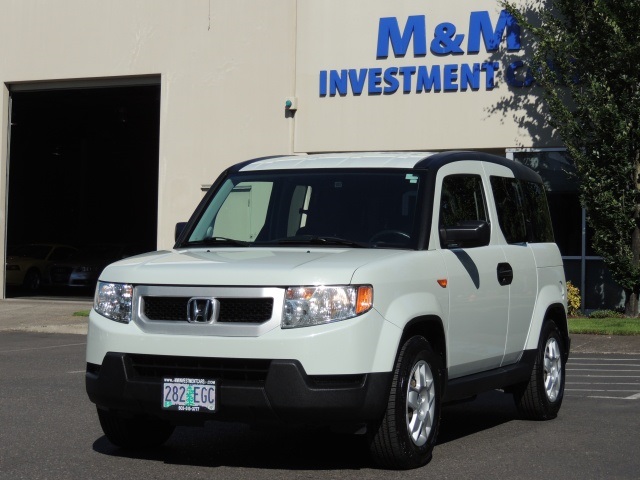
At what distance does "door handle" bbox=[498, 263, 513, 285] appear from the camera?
872 cm

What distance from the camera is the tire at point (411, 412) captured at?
7051 mm

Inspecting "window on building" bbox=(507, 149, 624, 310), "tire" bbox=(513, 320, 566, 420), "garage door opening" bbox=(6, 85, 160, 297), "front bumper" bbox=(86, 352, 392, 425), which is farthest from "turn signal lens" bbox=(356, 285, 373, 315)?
"garage door opening" bbox=(6, 85, 160, 297)

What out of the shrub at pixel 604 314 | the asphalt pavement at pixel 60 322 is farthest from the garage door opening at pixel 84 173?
the shrub at pixel 604 314

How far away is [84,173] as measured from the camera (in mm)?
52562

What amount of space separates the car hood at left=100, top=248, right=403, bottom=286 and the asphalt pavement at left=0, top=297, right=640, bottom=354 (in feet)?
33.0

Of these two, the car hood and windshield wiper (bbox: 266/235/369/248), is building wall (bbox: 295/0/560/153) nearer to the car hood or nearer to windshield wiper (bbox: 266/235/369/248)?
windshield wiper (bbox: 266/235/369/248)

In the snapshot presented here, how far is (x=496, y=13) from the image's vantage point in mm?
23219

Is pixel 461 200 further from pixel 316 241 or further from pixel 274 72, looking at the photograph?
pixel 274 72

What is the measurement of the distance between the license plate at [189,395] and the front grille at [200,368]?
47 mm

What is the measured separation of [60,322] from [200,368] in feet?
50.6

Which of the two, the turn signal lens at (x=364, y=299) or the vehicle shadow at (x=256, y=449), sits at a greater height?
the turn signal lens at (x=364, y=299)

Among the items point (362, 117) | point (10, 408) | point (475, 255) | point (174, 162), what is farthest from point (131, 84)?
point (475, 255)

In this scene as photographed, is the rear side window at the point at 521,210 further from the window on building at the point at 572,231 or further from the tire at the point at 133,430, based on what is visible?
the window on building at the point at 572,231

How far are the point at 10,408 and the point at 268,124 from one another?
1554cm
